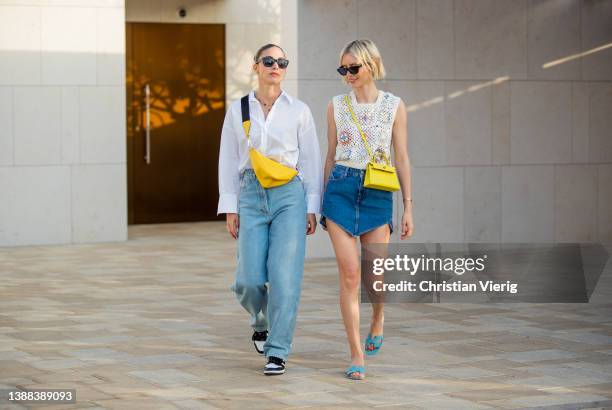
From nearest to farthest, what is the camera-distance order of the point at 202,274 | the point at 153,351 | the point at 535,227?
1. the point at 153,351
2. the point at 202,274
3. the point at 535,227

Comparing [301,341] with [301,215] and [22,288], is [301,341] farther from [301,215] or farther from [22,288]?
[22,288]

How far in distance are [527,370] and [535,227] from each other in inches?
314

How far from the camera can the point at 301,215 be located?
708 cm

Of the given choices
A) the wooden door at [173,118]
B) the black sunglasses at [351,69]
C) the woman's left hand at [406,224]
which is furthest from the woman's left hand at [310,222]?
the wooden door at [173,118]

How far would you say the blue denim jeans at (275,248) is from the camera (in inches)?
276

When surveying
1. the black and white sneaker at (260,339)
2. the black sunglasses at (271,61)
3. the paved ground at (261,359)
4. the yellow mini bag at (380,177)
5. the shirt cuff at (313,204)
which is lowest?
the paved ground at (261,359)

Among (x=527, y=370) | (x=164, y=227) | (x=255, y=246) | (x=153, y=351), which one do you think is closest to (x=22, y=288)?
(x=153, y=351)

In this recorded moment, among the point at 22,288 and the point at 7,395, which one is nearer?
the point at 7,395

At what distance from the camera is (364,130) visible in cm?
711

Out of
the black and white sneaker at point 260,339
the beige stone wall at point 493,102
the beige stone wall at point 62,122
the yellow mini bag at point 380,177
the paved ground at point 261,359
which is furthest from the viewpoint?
the beige stone wall at point 62,122

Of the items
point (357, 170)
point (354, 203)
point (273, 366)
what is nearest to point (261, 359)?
point (273, 366)

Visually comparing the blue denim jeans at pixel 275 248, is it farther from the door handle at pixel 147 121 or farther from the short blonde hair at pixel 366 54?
the door handle at pixel 147 121

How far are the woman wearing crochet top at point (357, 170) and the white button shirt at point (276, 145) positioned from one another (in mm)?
110

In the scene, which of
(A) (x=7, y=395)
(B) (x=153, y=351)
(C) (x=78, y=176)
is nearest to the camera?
(A) (x=7, y=395)
